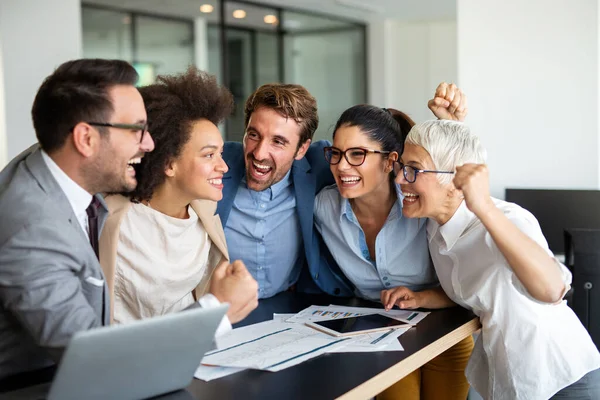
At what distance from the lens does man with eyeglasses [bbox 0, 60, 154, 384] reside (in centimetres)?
148

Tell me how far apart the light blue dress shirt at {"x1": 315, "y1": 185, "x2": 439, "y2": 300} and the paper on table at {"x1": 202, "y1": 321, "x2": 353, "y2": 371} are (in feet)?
1.67

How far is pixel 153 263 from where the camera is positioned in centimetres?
223

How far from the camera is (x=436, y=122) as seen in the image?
231 centimetres

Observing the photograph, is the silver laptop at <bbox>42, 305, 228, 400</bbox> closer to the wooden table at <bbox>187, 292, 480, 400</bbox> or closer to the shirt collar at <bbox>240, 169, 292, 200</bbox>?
the wooden table at <bbox>187, 292, 480, 400</bbox>

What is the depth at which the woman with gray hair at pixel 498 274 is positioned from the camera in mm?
1937

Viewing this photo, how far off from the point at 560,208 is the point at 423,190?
326 cm

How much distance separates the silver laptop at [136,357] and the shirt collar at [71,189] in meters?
0.43

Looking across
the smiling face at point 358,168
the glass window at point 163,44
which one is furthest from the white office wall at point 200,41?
the smiling face at point 358,168

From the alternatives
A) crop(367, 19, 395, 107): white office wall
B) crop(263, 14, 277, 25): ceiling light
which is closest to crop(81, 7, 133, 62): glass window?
crop(263, 14, 277, 25): ceiling light

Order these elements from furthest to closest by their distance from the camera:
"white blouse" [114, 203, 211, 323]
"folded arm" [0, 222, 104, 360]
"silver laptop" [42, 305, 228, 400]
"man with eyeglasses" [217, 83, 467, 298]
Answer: "man with eyeglasses" [217, 83, 467, 298] < "white blouse" [114, 203, 211, 323] < "folded arm" [0, 222, 104, 360] < "silver laptop" [42, 305, 228, 400]

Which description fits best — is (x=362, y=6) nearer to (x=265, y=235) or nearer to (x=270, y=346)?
(x=265, y=235)

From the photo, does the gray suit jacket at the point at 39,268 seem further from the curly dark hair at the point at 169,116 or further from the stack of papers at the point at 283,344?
the curly dark hair at the point at 169,116

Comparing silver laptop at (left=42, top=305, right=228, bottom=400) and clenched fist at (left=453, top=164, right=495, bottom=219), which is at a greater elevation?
clenched fist at (left=453, top=164, right=495, bottom=219)

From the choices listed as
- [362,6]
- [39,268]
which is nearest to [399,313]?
[39,268]
